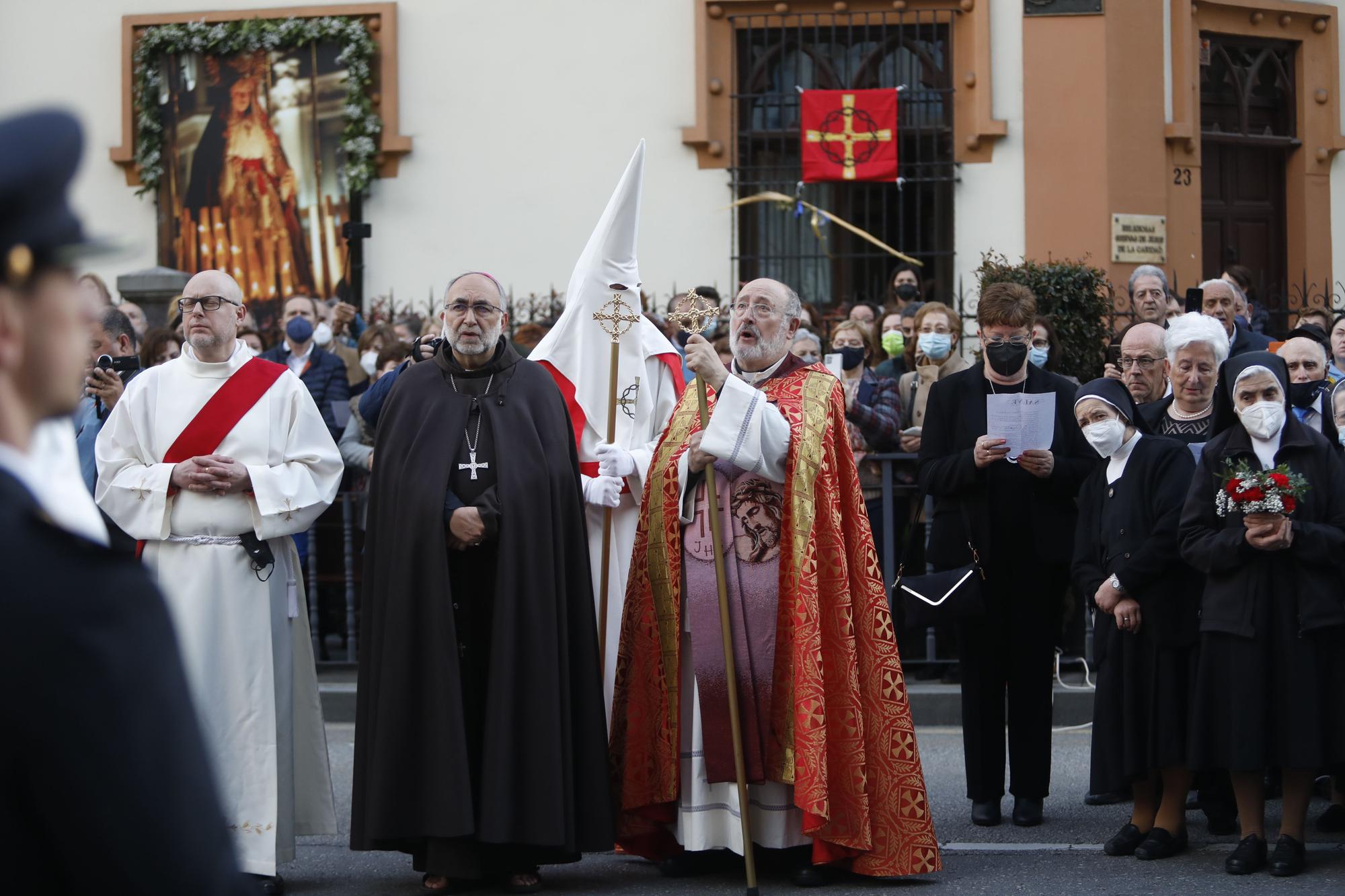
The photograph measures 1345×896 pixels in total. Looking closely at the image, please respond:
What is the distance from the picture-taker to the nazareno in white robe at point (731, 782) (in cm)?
623

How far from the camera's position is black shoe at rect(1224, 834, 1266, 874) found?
6230 millimetres

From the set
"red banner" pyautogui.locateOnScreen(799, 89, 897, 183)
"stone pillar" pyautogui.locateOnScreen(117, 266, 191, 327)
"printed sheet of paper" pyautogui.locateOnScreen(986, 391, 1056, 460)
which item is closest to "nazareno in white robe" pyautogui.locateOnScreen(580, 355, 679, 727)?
"printed sheet of paper" pyautogui.locateOnScreen(986, 391, 1056, 460)

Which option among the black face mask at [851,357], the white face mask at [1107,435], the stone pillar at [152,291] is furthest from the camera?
the stone pillar at [152,291]

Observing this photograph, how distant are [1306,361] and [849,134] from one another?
26.3ft

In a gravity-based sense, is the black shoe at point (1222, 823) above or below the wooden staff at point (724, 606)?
below

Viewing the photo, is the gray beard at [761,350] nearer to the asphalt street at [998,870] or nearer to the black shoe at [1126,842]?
the asphalt street at [998,870]

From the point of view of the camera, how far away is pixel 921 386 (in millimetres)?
10250

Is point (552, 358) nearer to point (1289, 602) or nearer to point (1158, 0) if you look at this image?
point (1289, 602)

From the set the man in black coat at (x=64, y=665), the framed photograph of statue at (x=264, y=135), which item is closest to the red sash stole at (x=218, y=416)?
the man in black coat at (x=64, y=665)

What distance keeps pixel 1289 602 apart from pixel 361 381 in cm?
674

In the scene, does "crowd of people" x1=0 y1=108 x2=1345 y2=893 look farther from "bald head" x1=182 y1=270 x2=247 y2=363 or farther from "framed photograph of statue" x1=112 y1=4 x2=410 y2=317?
"framed photograph of statue" x1=112 y1=4 x2=410 y2=317

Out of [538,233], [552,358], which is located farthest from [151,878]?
[538,233]

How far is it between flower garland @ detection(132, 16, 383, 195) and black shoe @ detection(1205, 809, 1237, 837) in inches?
438

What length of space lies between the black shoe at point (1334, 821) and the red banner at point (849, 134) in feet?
30.7
